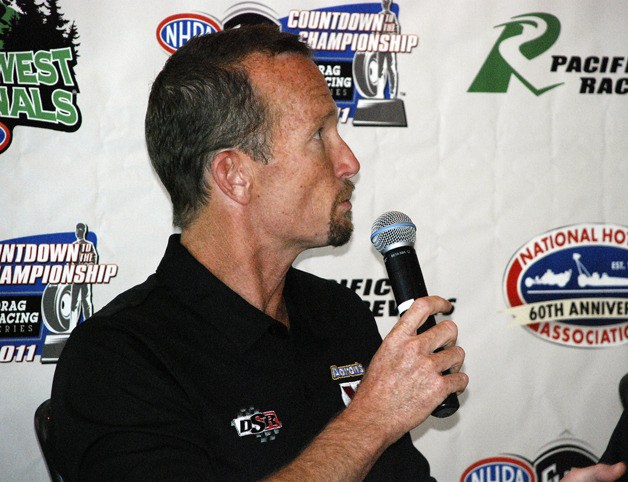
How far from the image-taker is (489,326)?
2.34 meters

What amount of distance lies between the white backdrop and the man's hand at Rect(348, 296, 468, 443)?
107 centimetres

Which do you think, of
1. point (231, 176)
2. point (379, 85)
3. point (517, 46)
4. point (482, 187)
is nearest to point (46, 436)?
point (231, 176)

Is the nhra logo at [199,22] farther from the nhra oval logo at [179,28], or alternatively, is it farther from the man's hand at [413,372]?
the man's hand at [413,372]

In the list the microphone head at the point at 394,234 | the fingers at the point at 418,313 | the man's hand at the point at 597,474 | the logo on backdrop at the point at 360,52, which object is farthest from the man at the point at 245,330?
the logo on backdrop at the point at 360,52

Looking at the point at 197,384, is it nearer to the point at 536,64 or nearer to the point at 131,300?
the point at 131,300

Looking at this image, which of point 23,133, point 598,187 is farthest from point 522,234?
point 23,133

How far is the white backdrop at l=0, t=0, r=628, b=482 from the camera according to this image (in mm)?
2094

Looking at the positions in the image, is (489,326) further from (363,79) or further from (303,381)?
(303,381)

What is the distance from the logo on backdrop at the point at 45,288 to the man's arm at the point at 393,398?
1128 millimetres

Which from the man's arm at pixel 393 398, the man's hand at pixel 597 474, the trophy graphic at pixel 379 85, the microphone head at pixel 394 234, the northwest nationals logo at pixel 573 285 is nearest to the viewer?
the man's arm at pixel 393 398

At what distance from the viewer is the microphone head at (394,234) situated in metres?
1.22

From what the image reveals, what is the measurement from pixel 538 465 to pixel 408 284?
4.85 feet

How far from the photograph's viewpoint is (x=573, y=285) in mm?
2379

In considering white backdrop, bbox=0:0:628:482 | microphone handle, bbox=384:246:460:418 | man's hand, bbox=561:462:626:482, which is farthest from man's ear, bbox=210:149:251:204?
man's hand, bbox=561:462:626:482
